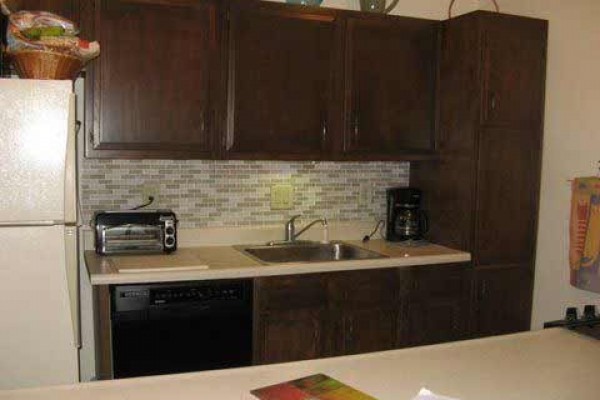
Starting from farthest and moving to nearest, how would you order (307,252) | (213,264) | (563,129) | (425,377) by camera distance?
(307,252) < (563,129) < (213,264) < (425,377)

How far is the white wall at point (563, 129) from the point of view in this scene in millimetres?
3193

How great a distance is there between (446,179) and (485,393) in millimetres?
2183

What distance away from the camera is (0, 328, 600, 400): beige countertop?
136cm

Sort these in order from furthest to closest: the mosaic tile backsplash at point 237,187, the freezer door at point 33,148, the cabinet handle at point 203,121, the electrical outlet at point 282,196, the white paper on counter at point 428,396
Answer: the electrical outlet at point 282,196 < the mosaic tile backsplash at point 237,187 < the cabinet handle at point 203,121 < the freezer door at point 33,148 < the white paper on counter at point 428,396

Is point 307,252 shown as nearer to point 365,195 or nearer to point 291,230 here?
point 291,230

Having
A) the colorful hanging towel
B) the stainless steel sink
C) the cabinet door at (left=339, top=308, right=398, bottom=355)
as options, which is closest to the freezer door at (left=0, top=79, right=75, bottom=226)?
the stainless steel sink

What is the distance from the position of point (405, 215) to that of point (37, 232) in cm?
209

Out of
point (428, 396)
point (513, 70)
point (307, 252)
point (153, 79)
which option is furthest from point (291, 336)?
point (513, 70)

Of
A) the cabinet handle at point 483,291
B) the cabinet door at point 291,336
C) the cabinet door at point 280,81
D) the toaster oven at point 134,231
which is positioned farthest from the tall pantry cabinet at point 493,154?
the toaster oven at point 134,231

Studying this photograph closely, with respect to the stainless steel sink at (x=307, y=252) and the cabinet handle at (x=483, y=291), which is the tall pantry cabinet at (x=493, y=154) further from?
the stainless steel sink at (x=307, y=252)

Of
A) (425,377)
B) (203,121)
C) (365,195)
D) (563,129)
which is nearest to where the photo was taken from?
(425,377)

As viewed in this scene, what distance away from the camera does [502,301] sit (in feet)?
11.2

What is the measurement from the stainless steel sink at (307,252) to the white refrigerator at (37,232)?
1.11 metres

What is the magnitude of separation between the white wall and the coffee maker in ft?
2.36
